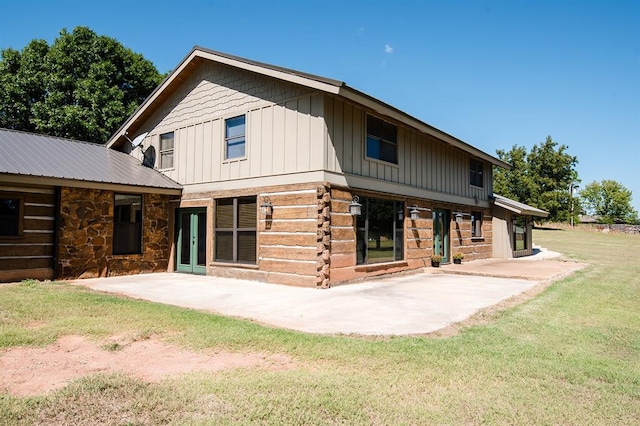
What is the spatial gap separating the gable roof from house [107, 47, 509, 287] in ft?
0.13

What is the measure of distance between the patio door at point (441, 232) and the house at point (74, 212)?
30.8 ft

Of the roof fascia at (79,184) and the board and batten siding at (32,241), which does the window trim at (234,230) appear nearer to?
the roof fascia at (79,184)

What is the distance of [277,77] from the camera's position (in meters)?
9.94

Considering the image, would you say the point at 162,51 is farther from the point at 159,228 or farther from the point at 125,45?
the point at 125,45

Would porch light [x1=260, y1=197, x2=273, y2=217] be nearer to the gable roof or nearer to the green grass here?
the gable roof

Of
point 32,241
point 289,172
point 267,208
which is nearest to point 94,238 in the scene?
point 32,241

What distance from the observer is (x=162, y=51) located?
1675 cm

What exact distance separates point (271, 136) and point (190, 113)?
13.4ft

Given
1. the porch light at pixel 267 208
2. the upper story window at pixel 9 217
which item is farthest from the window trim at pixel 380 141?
the upper story window at pixel 9 217

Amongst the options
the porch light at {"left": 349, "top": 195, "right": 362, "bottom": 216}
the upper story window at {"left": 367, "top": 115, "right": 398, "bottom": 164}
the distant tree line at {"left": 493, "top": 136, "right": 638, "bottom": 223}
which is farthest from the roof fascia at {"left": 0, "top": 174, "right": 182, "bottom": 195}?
the distant tree line at {"left": 493, "top": 136, "right": 638, "bottom": 223}

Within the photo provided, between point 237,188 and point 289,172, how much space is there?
2015mm

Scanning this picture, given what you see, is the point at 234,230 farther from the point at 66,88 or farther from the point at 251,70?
the point at 66,88

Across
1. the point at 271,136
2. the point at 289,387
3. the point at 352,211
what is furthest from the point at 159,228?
the point at 289,387

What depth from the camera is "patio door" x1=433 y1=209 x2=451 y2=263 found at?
48.7ft
